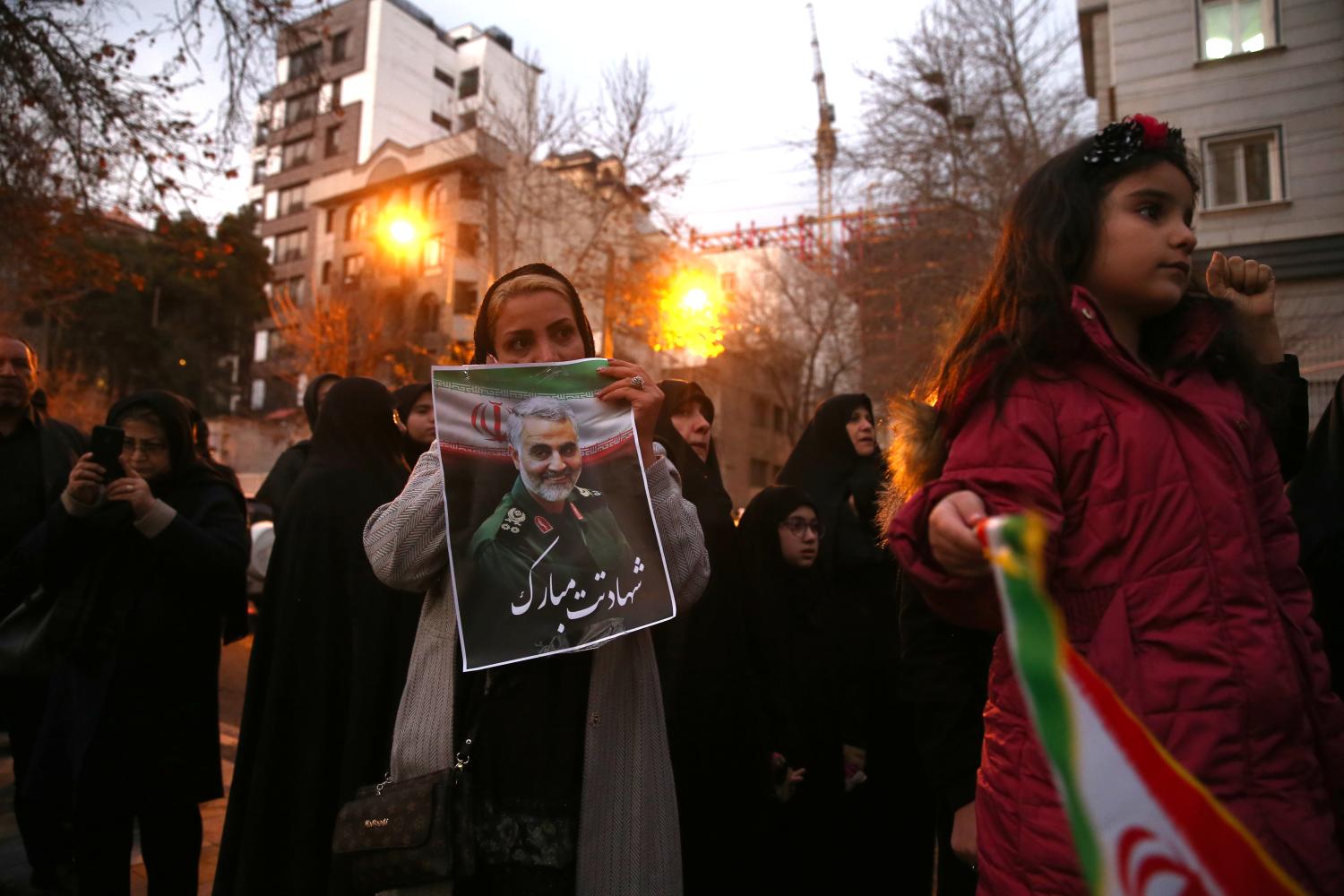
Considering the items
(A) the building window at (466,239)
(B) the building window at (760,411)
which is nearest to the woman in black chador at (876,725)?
(A) the building window at (466,239)

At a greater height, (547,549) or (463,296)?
(463,296)

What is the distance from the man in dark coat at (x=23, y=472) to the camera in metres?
3.94

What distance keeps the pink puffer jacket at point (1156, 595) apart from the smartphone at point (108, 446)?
292 cm

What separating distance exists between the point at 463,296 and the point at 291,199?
65.3 feet

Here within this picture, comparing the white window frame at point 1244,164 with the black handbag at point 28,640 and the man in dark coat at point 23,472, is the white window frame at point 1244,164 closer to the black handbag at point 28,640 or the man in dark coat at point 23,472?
the man in dark coat at point 23,472

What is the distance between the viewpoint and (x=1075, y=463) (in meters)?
1.48

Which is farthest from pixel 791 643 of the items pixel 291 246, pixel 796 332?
pixel 291 246

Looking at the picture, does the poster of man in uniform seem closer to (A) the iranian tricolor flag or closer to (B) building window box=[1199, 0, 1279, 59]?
(A) the iranian tricolor flag

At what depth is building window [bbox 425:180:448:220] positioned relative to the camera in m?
38.5

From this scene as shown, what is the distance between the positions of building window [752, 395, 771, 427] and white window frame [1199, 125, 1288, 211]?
24.3 meters

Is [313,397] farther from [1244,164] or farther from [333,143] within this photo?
[333,143]

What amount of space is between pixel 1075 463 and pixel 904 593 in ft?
2.68

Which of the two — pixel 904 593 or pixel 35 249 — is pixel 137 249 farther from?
pixel 904 593

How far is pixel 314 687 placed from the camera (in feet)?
10.1
